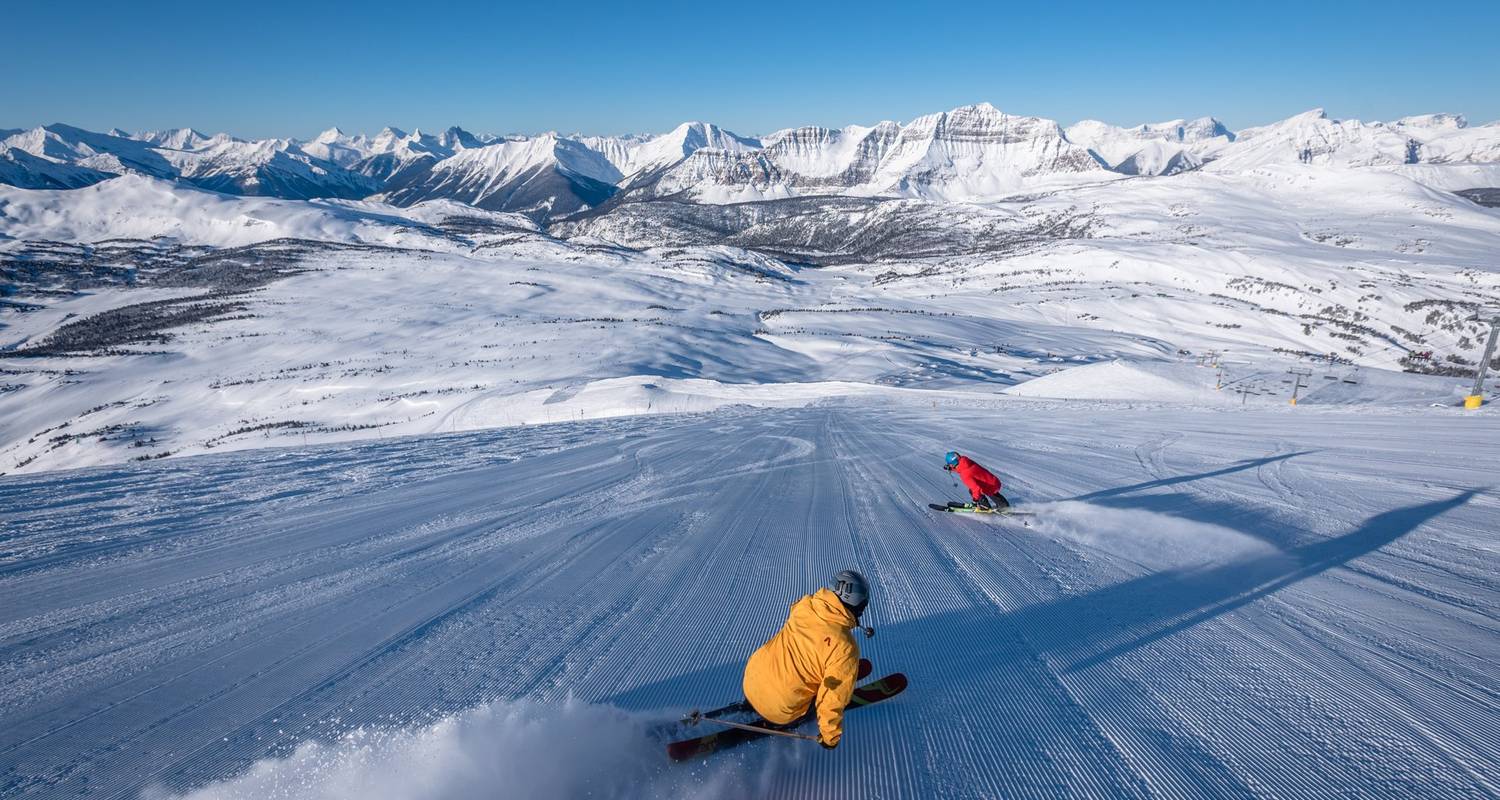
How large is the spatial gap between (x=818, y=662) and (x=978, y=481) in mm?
5751

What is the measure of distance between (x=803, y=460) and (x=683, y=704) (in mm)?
8598

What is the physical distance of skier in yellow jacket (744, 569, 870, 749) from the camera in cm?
356

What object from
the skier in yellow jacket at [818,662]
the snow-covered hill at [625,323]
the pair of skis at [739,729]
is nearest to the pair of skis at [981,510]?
the pair of skis at [739,729]

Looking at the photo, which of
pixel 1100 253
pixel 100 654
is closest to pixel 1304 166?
pixel 1100 253

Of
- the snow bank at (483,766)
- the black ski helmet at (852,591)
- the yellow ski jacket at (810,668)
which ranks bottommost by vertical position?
the snow bank at (483,766)

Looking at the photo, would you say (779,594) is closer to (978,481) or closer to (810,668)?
(810,668)

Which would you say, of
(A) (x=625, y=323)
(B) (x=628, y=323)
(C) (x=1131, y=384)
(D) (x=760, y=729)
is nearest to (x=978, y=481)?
(D) (x=760, y=729)

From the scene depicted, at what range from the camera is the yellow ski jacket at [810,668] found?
11.7 feet

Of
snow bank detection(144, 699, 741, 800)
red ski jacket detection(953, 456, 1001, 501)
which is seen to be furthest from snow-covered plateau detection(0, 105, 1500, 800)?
red ski jacket detection(953, 456, 1001, 501)

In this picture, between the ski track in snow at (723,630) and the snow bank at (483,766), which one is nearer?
the snow bank at (483,766)

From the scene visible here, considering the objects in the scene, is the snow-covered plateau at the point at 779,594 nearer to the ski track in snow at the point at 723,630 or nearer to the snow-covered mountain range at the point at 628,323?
the ski track in snow at the point at 723,630

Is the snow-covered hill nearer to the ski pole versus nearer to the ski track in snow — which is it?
the ski track in snow

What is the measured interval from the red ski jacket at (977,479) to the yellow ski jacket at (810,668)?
5.52 metres

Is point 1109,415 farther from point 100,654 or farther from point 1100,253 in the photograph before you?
point 1100,253
